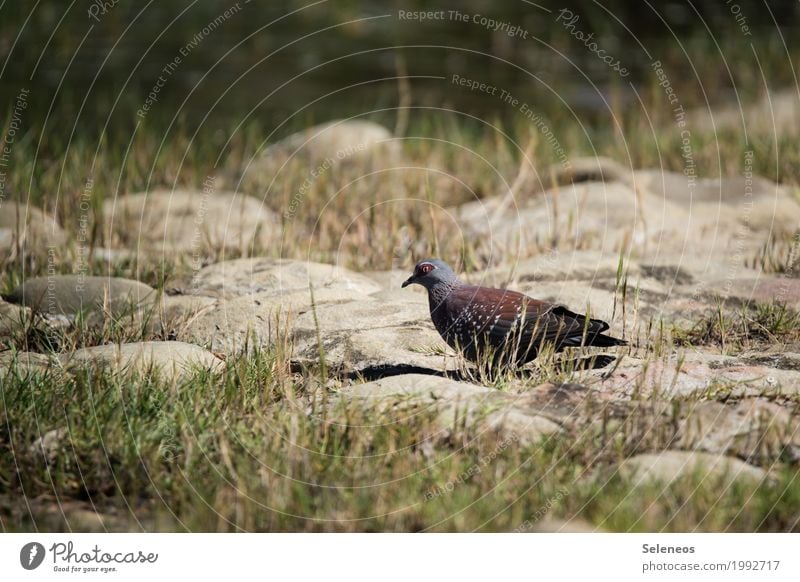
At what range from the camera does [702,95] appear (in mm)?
13078

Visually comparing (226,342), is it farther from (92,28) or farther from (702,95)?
(92,28)

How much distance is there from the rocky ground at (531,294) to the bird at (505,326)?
0.11 metres

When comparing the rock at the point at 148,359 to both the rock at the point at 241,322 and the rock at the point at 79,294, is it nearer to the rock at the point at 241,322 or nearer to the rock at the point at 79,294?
the rock at the point at 241,322

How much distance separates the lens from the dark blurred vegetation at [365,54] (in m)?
12.9

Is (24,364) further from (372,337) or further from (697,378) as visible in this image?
(697,378)

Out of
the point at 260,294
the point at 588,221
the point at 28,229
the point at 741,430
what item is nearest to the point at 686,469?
the point at 741,430

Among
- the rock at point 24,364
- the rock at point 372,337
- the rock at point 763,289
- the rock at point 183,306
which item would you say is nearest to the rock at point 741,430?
the rock at point 372,337

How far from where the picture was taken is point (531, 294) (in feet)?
19.5

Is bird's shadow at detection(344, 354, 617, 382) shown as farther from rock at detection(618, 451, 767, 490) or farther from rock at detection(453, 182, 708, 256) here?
rock at detection(453, 182, 708, 256)

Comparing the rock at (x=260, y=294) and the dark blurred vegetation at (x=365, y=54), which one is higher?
the dark blurred vegetation at (x=365, y=54)

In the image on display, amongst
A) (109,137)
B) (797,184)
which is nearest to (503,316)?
(797,184)

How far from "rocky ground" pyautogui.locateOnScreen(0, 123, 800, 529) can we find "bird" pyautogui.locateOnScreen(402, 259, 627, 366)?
11 centimetres
